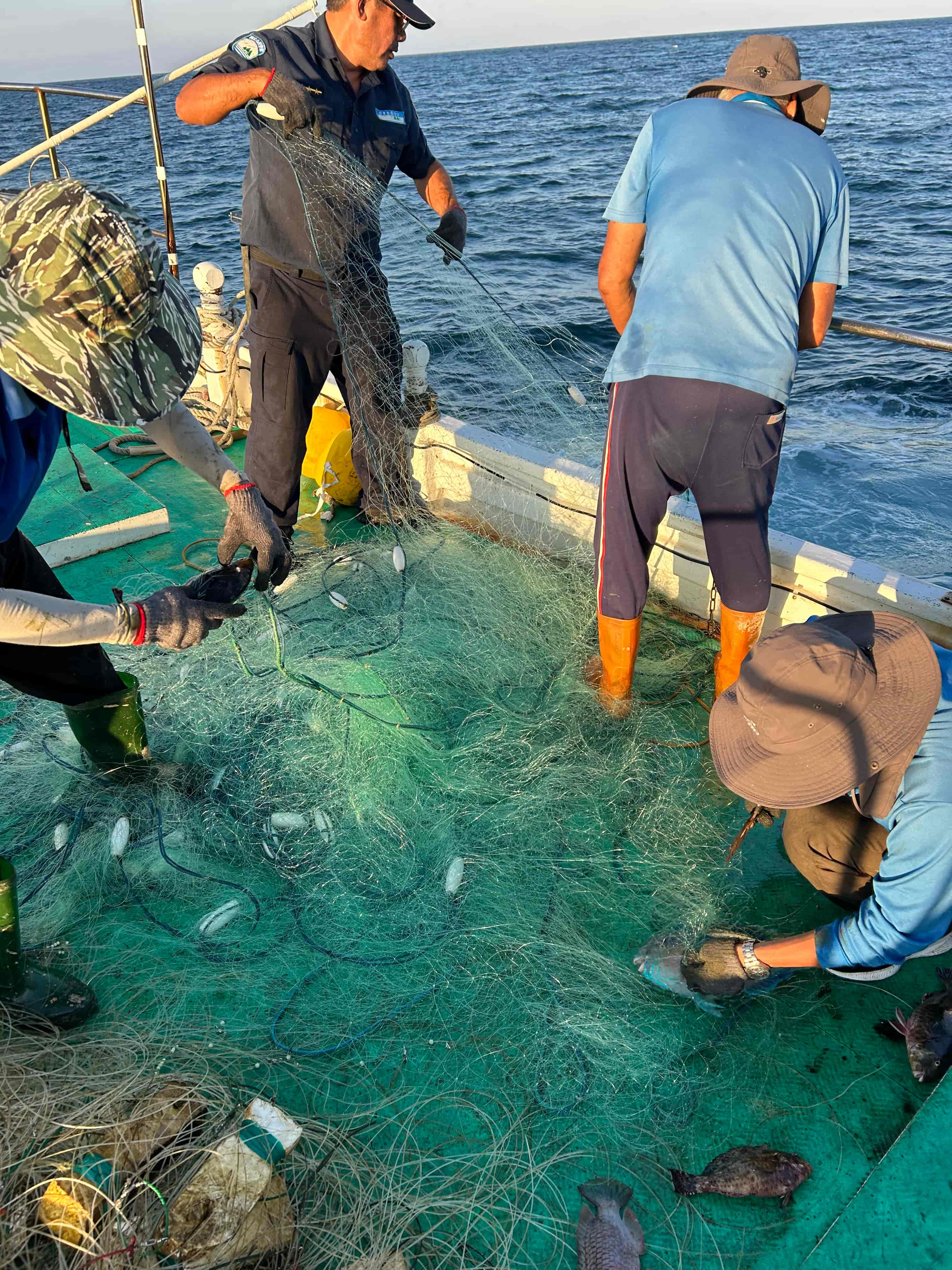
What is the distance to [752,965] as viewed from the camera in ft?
7.37

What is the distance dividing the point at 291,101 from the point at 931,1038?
3702 mm

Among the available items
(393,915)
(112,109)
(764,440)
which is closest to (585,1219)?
(393,915)

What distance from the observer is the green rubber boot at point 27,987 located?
6.82 ft

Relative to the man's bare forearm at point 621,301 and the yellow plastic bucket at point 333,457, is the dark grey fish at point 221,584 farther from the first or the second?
the yellow plastic bucket at point 333,457

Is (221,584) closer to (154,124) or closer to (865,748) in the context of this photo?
(865,748)

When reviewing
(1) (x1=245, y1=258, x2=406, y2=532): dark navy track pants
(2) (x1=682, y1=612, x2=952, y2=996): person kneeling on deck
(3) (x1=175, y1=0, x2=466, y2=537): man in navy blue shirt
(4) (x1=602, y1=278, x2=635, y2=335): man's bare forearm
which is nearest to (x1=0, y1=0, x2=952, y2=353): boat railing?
(3) (x1=175, y1=0, x2=466, y2=537): man in navy blue shirt

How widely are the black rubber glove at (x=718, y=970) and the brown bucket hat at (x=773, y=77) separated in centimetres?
253

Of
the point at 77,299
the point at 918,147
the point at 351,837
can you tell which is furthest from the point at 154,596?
the point at 918,147

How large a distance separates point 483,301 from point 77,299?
291 centimetres

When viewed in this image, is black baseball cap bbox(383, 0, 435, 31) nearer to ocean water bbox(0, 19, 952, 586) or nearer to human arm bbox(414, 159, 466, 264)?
human arm bbox(414, 159, 466, 264)

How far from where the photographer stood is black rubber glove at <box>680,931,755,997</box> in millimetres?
2264

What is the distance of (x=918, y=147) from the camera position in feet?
76.9

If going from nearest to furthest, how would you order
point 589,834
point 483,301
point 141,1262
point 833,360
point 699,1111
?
point 141,1262, point 699,1111, point 589,834, point 483,301, point 833,360

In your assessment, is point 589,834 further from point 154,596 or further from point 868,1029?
point 154,596
